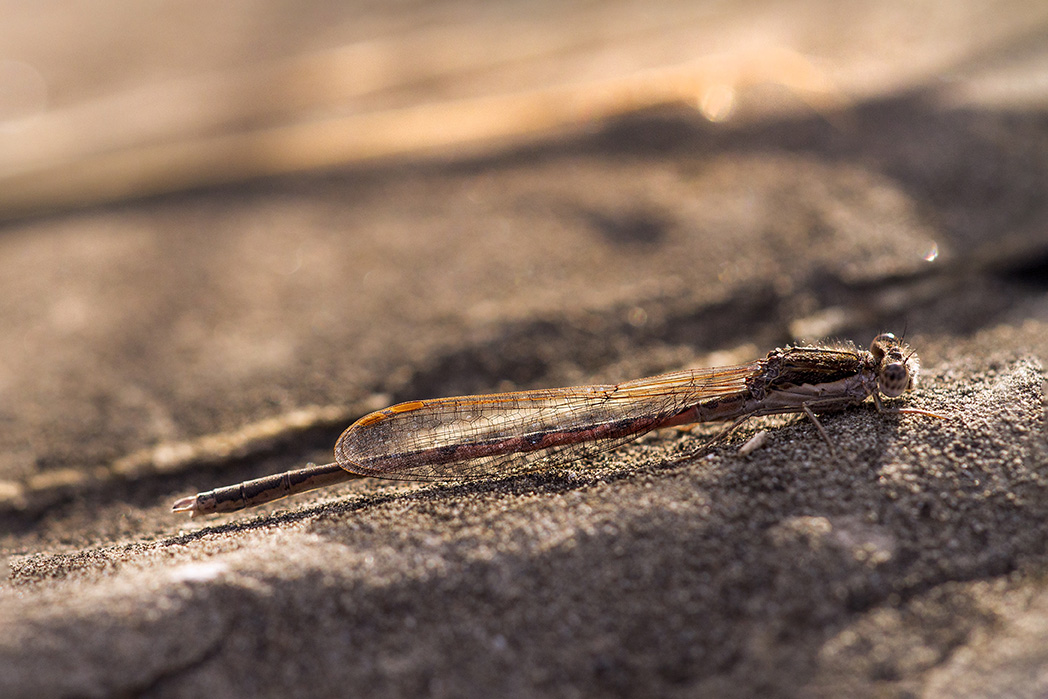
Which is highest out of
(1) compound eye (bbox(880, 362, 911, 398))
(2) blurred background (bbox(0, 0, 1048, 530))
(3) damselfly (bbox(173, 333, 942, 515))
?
(2) blurred background (bbox(0, 0, 1048, 530))

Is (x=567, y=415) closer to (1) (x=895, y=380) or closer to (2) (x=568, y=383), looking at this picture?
(2) (x=568, y=383)

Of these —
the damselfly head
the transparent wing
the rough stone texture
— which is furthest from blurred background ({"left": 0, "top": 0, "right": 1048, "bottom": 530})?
the transparent wing

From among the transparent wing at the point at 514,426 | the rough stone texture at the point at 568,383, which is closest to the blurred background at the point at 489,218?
the rough stone texture at the point at 568,383

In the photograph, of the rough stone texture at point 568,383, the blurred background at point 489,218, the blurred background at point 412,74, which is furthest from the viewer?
the blurred background at point 412,74

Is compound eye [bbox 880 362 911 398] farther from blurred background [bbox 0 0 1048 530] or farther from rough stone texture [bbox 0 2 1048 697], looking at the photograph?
blurred background [bbox 0 0 1048 530]

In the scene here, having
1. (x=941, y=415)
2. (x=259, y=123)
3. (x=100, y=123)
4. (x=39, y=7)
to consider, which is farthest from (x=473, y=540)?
(x=39, y=7)

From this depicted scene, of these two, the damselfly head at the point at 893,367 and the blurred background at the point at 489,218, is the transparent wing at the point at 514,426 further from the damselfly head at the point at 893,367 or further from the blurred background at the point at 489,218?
the blurred background at the point at 489,218

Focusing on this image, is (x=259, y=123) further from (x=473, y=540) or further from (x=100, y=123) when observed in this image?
(x=473, y=540)
